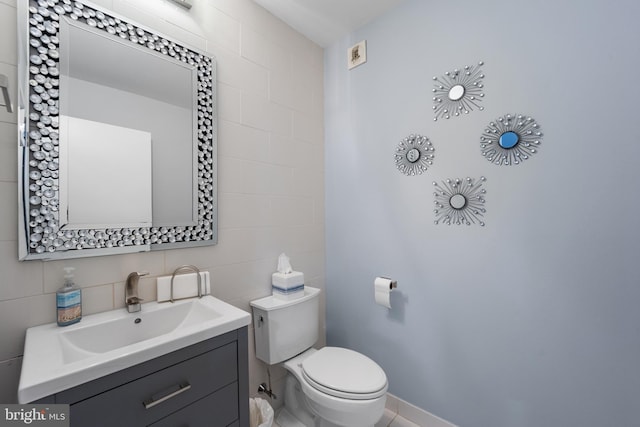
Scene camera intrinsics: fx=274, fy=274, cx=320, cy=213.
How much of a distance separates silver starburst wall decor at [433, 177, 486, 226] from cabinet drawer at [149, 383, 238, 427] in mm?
1269

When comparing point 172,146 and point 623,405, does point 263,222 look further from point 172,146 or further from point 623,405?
point 623,405

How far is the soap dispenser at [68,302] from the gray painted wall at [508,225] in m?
1.42

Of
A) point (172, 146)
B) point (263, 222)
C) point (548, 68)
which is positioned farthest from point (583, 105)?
point (172, 146)

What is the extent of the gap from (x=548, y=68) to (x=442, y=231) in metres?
0.85

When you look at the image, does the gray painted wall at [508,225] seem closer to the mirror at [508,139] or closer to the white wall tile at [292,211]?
the mirror at [508,139]

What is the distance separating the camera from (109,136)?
111cm

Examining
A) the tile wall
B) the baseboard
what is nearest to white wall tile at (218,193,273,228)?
the tile wall

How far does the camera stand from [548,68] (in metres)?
1.18

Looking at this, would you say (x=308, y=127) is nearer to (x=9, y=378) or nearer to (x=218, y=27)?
(x=218, y=27)

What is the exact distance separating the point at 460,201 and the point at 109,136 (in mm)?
1632

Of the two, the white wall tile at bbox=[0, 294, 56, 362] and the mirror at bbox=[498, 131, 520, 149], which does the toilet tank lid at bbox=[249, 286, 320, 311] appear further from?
the mirror at bbox=[498, 131, 520, 149]

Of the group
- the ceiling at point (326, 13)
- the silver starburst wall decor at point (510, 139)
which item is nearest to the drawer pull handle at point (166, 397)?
the silver starburst wall decor at point (510, 139)

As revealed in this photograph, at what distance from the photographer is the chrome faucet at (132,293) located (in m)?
1.09

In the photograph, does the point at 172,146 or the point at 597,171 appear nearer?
the point at 597,171
